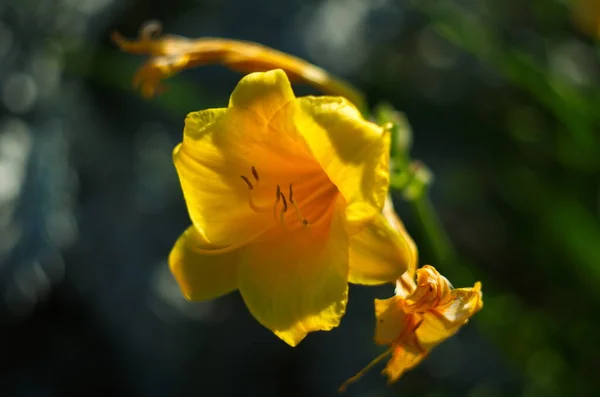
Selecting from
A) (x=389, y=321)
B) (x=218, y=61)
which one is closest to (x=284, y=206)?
(x=389, y=321)

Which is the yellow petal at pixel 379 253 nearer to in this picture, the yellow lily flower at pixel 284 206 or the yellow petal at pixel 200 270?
the yellow lily flower at pixel 284 206

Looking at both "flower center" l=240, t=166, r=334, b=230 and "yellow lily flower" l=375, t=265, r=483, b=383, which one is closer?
"yellow lily flower" l=375, t=265, r=483, b=383

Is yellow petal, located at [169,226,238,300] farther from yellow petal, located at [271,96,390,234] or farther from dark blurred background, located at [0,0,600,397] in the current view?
dark blurred background, located at [0,0,600,397]

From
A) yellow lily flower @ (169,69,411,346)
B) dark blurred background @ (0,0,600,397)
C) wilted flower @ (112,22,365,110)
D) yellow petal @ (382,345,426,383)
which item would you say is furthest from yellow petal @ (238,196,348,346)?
dark blurred background @ (0,0,600,397)

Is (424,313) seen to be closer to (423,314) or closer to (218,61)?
(423,314)

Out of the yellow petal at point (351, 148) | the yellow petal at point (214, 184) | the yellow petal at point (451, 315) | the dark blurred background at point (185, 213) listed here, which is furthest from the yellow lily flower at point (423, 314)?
the dark blurred background at point (185, 213)

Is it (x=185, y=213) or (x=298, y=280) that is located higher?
(x=298, y=280)

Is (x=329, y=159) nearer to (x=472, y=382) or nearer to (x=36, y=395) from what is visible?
(x=472, y=382)
